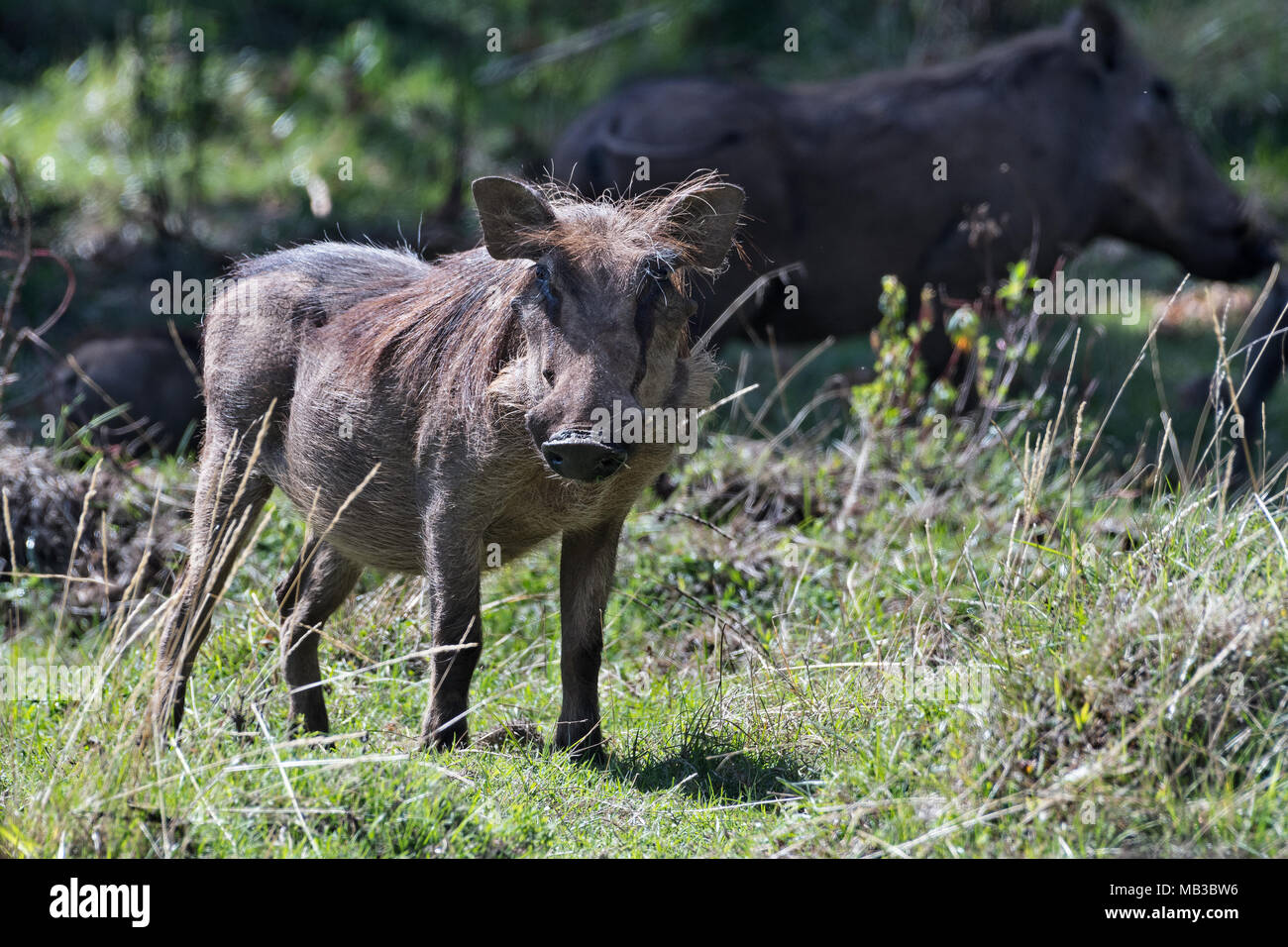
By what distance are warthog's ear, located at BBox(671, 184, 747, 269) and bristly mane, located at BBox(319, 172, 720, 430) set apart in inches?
0.9

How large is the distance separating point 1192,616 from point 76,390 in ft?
18.0

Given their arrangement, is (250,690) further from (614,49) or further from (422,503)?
(614,49)

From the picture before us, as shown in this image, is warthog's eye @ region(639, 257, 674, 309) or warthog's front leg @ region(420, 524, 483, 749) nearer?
warthog's eye @ region(639, 257, 674, 309)

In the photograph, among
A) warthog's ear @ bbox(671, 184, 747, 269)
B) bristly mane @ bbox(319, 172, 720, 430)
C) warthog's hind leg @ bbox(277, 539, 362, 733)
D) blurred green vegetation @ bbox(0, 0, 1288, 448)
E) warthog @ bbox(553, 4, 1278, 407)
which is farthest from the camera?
blurred green vegetation @ bbox(0, 0, 1288, 448)

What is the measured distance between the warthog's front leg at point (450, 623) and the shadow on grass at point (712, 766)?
0.46m

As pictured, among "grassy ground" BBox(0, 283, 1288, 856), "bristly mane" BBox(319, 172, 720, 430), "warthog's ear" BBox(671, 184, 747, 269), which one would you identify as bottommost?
"grassy ground" BBox(0, 283, 1288, 856)

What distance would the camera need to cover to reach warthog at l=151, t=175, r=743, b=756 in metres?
3.57

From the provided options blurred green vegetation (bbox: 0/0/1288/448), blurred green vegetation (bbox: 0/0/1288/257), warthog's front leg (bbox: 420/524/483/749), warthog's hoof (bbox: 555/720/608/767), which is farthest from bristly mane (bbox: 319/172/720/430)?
blurred green vegetation (bbox: 0/0/1288/257)

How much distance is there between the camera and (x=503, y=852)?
3301 millimetres

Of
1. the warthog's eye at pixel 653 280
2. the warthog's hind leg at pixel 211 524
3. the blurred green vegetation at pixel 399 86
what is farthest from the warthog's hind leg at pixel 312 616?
the blurred green vegetation at pixel 399 86

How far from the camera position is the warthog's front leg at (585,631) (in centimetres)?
408

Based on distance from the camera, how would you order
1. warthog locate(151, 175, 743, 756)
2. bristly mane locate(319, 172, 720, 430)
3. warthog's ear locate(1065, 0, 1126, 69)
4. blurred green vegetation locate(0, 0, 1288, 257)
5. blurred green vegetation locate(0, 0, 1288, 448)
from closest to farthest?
warthog locate(151, 175, 743, 756) < bristly mane locate(319, 172, 720, 430) < warthog's ear locate(1065, 0, 1126, 69) < blurred green vegetation locate(0, 0, 1288, 448) < blurred green vegetation locate(0, 0, 1288, 257)

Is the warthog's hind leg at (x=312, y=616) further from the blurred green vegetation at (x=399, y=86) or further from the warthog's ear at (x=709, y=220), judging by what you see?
the blurred green vegetation at (x=399, y=86)

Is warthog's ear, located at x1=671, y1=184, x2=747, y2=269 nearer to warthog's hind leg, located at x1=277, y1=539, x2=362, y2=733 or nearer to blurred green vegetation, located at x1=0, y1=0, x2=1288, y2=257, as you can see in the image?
warthog's hind leg, located at x1=277, y1=539, x2=362, y2=733
